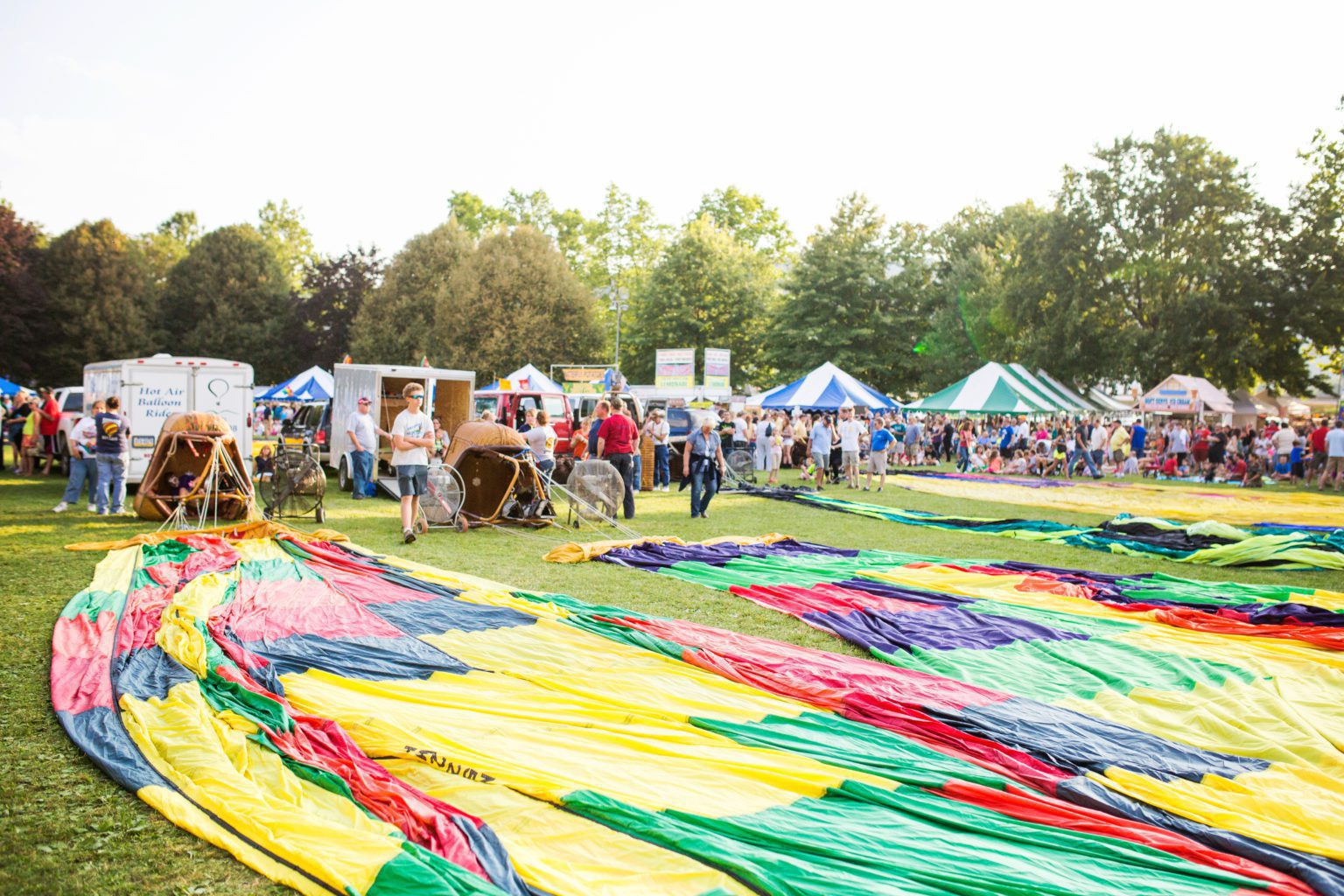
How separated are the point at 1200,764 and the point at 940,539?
836 cm

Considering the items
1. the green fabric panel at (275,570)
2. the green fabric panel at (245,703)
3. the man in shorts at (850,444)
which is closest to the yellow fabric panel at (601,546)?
the green fabric panel at (275,570)

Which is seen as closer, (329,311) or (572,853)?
(572,853)

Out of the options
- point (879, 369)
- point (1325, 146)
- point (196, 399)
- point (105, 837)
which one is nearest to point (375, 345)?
point (879, 369)

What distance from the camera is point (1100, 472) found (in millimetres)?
27609

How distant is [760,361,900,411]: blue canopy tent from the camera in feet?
88.9

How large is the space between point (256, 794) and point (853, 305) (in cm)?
4360

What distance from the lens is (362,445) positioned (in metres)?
15.1

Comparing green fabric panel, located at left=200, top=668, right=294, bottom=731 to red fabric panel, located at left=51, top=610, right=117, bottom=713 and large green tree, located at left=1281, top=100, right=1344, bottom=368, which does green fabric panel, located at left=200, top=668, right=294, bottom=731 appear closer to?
red fabric panel, located at left=51, top=610, right=117, bottom=713

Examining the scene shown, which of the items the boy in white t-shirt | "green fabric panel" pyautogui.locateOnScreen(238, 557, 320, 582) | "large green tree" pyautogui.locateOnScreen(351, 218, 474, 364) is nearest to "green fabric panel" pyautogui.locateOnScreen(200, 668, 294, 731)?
"green fabric panel" pyautogui.locateOnScreen(238, 557, 320, 582)

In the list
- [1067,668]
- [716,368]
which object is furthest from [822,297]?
[1067,668]

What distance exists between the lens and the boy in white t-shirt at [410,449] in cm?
1068

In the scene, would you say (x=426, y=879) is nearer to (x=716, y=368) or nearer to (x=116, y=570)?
(x=116, y=570)

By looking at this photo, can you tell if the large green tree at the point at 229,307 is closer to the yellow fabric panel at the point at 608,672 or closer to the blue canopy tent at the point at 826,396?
the blue canopy tent at the point at 826,396

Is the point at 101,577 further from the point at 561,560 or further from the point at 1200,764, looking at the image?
the point at 1200,764
